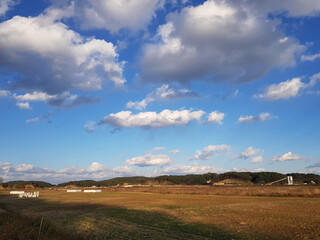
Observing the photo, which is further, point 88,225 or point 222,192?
point 222,192

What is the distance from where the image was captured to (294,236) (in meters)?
17.8

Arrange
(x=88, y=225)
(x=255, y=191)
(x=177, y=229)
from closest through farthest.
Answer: (x=177, y=229)
(x=88, y=225)
(x=255, y=191)

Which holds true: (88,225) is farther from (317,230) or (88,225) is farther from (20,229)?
(317,230)

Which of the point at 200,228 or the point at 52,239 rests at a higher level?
the point at 52,239

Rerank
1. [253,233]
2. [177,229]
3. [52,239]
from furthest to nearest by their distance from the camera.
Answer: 1. [177,229]
2. [253,233]
3. [52,239]

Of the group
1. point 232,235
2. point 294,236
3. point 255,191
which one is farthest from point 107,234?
point 255,191

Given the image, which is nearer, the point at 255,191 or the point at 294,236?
the point at 294,236

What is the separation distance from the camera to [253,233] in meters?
19.1

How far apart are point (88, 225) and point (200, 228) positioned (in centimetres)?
959

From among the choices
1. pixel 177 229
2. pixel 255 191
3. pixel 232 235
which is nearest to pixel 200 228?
pixel 177 229

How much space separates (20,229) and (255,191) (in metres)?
62.8

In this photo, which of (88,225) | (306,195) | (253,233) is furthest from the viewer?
(306,195)

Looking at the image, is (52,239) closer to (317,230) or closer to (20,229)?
(20,229)

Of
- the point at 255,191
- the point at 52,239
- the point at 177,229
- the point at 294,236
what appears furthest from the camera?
the point at 255,191
